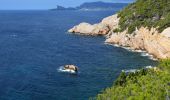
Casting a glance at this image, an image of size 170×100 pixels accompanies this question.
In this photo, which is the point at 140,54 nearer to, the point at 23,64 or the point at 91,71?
the point at 91,71

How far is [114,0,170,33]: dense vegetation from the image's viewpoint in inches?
5141

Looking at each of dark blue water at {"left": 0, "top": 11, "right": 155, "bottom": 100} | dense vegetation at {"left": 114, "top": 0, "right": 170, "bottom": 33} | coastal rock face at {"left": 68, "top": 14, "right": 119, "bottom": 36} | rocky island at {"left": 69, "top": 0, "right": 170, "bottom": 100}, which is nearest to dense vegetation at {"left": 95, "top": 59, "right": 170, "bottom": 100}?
rocky island at {"left": 69, "top": 0, "right": 170, "bottom": 100}

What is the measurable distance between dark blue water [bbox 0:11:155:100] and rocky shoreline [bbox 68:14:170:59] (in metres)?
4.13

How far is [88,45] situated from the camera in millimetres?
138375

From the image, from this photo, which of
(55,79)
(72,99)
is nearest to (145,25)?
(55,79)

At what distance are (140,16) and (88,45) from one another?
19865 mm

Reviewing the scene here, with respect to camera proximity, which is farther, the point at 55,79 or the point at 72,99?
the point at 55,79

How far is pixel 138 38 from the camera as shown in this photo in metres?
127

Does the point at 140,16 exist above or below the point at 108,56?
above

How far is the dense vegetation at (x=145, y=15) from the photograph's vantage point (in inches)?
5141

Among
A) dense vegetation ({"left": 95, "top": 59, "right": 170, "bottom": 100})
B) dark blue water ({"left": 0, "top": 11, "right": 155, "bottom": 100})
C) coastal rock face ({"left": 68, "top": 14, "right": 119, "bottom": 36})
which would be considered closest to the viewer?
dense vegetation ({"left": 95, "top": 59, "right": 170, "bottom": 100})

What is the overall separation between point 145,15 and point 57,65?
4538cm

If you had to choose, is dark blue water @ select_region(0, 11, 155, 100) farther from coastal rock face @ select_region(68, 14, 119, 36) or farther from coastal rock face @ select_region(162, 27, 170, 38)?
coastal rock face @ select_region(162, 27, 170, 38)

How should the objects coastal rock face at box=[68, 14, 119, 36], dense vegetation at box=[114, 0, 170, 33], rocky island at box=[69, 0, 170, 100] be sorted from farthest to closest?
coastal rock face at box=[68, 14, 119, 36]
dense vegetation at box=[114, 0, 170, 33]
rocky island at box=[69, 0, 170, 100]
